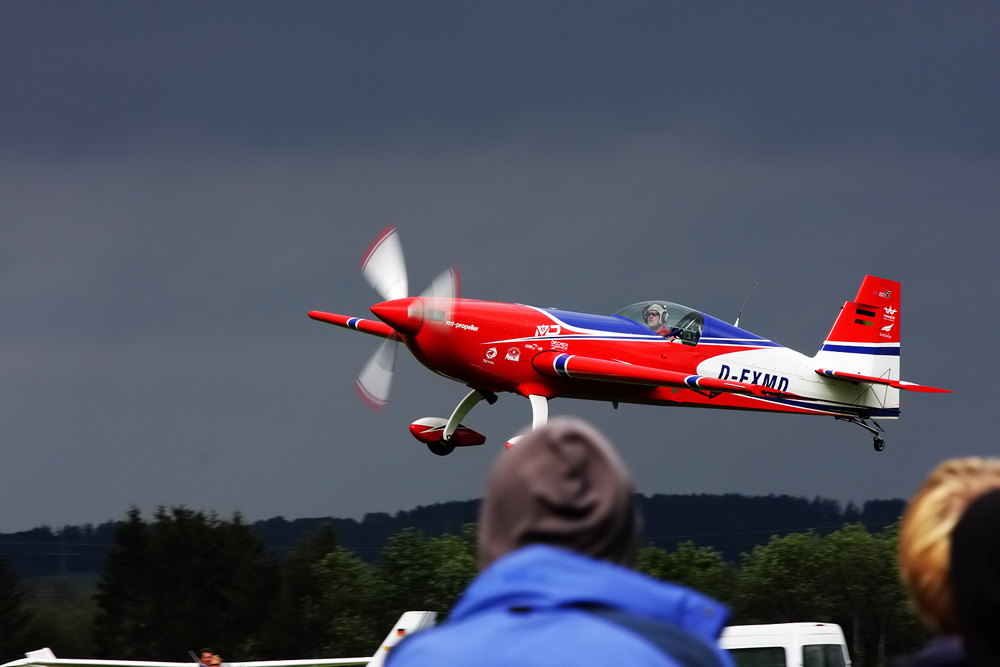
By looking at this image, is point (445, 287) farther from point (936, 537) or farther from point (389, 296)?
point (936, 537)

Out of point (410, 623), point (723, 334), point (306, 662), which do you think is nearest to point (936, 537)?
point (410, 623)

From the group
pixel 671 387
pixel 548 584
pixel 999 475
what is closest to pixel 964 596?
pixel 999 475

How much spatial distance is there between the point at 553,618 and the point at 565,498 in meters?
0.27

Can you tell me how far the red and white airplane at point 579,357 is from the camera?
79.0 ft

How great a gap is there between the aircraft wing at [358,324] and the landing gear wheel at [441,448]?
271cm

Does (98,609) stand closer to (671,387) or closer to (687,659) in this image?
(671,387)

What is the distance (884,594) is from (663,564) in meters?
9.36

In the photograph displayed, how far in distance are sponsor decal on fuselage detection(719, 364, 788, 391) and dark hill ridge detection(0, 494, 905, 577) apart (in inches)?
1424

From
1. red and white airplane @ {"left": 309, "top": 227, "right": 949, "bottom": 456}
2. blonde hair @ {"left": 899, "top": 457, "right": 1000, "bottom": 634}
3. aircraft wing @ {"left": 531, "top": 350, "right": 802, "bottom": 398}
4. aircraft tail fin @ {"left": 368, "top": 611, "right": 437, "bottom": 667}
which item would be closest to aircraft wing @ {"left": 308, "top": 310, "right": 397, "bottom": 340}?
red and white airplane @ {"left": 309, "top": 227, "right": 949, "bottom": 456}

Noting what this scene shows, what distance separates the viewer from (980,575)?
2.22 meters

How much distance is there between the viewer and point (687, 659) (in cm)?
200

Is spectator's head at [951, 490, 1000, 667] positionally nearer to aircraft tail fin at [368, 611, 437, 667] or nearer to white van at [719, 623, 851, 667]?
white van at [719, 623, 851, 667]

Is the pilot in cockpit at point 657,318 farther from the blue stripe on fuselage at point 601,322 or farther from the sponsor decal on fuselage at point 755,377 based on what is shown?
the sponsor decal on fuselage at point 755,377

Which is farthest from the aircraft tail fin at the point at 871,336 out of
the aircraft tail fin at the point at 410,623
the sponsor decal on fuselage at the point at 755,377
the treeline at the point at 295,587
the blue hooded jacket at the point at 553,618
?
the blue hooded jacket at the point at 553,618
